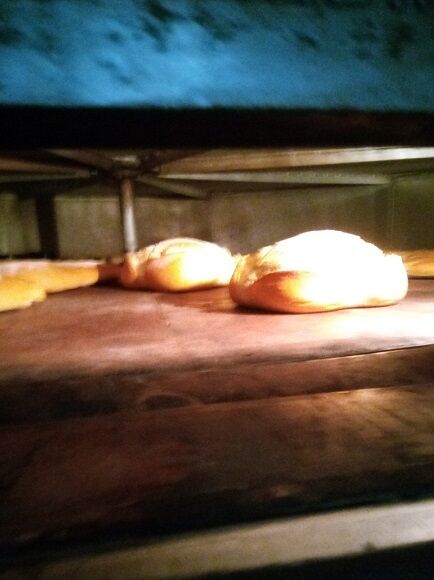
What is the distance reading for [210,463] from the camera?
0.62 metres

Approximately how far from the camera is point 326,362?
994 mm

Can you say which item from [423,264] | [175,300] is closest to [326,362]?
[175,300]

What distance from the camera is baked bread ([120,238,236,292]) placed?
1939 mm

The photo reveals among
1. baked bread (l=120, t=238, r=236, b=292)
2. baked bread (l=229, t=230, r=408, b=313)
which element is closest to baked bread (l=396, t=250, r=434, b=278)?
baked bread (l=229, t=230, r=408, b=313)

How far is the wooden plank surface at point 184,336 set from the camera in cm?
104

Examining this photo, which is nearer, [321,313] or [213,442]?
[213,442]

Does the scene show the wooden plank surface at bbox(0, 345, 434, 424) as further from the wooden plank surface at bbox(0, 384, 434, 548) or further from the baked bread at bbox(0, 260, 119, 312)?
the baked bread at bbox(0, 260, 119, 312)

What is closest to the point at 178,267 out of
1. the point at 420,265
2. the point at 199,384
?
the point at 199,384

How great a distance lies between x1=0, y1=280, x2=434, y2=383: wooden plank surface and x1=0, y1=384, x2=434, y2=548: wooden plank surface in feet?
0.83

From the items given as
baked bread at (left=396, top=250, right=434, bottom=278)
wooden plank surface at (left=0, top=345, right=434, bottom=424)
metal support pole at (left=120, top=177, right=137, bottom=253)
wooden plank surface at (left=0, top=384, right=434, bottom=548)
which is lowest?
wooden plank surface at (left=0, top=384, right=434, bottom=548)

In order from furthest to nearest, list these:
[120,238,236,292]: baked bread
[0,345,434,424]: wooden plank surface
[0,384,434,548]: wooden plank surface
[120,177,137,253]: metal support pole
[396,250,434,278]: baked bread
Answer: [120,177,137,253]: metal support pole < [396,250,434,278]: baked bread < [120,238,236,292]: baked bread < [0,345,434,424]: wooden plank surface < [0,384,434,548]: wooden plank surface

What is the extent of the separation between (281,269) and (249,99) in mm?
1020

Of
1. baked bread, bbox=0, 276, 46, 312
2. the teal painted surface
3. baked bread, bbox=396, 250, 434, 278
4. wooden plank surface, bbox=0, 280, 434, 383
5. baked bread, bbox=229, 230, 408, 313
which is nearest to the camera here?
the teal painted surface

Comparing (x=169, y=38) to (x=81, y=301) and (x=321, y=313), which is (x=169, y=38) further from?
(x=81, y=301)
